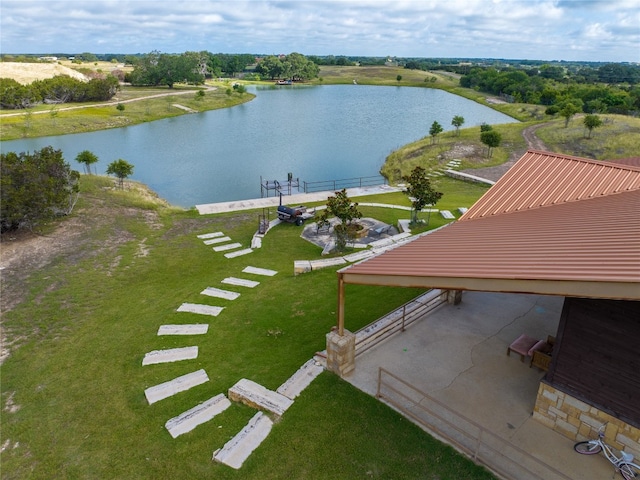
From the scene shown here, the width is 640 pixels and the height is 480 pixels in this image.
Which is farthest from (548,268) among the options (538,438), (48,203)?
(48,203)

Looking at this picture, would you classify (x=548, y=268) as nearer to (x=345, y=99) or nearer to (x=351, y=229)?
(x=351, y=229)

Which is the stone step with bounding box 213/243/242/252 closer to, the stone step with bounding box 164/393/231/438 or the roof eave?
the stone step with bounding box 164/393/231/438

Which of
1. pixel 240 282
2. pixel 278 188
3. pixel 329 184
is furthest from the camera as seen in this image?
pixel 329 184

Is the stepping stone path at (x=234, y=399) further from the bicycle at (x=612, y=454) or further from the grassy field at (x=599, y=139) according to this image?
the grassy field at (x=599, y=139)

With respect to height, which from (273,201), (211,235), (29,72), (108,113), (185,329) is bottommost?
(273,201)

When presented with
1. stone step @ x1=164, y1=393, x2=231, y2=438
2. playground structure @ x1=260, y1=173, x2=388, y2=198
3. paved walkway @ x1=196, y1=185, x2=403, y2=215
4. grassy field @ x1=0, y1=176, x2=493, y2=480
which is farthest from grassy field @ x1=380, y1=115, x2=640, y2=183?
stone step @ x1=164, y1=393, x2=231, y2=438

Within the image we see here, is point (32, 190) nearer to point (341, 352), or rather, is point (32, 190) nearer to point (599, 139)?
point (341, 352)

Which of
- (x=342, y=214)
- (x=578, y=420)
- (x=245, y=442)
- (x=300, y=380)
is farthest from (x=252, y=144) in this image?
(x=578, y=420)
